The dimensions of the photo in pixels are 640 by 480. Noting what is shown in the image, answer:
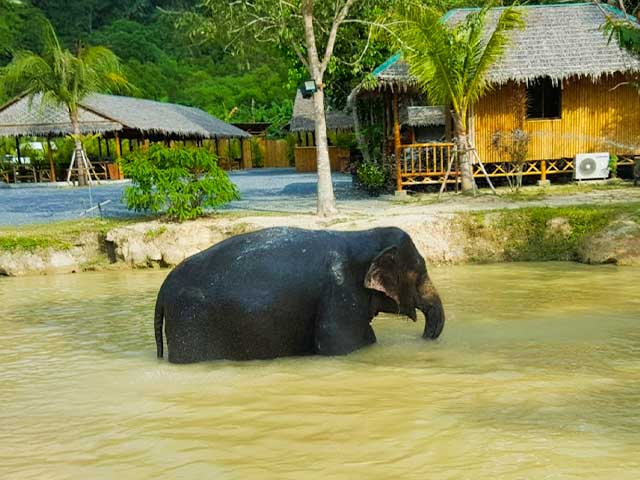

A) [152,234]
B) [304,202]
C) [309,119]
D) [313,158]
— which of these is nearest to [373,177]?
[304,202]

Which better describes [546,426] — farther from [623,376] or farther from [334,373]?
[334,373]

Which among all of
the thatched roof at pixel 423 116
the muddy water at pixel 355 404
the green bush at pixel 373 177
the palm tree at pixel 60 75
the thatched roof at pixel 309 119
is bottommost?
the muddy water at pixel 355 404

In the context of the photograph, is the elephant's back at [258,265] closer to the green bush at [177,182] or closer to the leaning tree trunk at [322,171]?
the green bush at [177,182]

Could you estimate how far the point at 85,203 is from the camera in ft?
63.9

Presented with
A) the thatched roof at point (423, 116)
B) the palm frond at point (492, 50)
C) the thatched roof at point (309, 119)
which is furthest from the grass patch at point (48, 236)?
the thatched roof at point (309, 119)

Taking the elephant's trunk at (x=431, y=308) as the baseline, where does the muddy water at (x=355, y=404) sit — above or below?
below

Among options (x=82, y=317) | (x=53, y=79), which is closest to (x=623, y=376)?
(x=82, y=317)

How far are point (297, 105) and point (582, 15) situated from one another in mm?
17277

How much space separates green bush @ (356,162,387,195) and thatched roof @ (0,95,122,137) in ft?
44.0

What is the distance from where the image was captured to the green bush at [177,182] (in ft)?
44.3

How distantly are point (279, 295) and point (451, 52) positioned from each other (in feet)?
35.4

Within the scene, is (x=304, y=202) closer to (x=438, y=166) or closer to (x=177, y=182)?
(x=438, y=166)

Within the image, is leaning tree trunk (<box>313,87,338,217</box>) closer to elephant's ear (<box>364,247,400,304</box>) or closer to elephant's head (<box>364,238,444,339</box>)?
elephant's head (<box>364,238,444,339</box>)

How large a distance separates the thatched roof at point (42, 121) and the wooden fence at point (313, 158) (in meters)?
9.03
